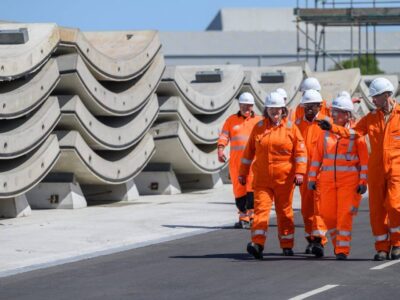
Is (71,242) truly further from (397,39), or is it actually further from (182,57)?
(182,57)

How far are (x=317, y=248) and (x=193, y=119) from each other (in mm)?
11619

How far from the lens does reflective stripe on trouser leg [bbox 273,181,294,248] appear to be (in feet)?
46.0

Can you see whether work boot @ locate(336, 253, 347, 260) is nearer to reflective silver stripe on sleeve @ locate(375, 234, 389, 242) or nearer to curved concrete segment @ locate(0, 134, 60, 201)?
reflective silver stripe on sleeve @ locate(375, 234, 389, 242)

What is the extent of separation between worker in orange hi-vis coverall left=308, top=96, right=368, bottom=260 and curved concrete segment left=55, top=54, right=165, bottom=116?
7.15 m

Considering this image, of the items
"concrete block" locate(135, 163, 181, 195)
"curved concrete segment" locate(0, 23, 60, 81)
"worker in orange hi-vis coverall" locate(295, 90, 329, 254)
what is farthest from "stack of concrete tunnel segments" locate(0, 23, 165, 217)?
"worker in orange hi-vis coverall" locate(295, 90, 329, 254)

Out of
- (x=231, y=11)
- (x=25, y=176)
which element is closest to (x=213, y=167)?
(x=25, y=176)

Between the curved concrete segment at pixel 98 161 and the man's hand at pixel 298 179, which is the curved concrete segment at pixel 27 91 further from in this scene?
the man's hand at pixel 298 179

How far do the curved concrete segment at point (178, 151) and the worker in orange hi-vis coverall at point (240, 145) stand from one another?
5911mm

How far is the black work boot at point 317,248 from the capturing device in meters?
13.9

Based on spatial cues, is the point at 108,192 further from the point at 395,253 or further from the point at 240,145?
the point at 395,253

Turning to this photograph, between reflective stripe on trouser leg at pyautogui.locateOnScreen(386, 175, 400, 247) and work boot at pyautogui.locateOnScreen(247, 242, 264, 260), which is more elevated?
reflective stripe on trouser leg at pyautogui.locateOnScreen(386, 175, 400, 247)

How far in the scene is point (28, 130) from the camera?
62.8 feet

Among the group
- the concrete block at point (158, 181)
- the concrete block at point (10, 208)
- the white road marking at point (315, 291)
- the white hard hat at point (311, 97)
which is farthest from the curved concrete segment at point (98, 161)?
the white road marking at point (315, 291)

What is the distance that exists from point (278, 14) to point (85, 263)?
108058mm
